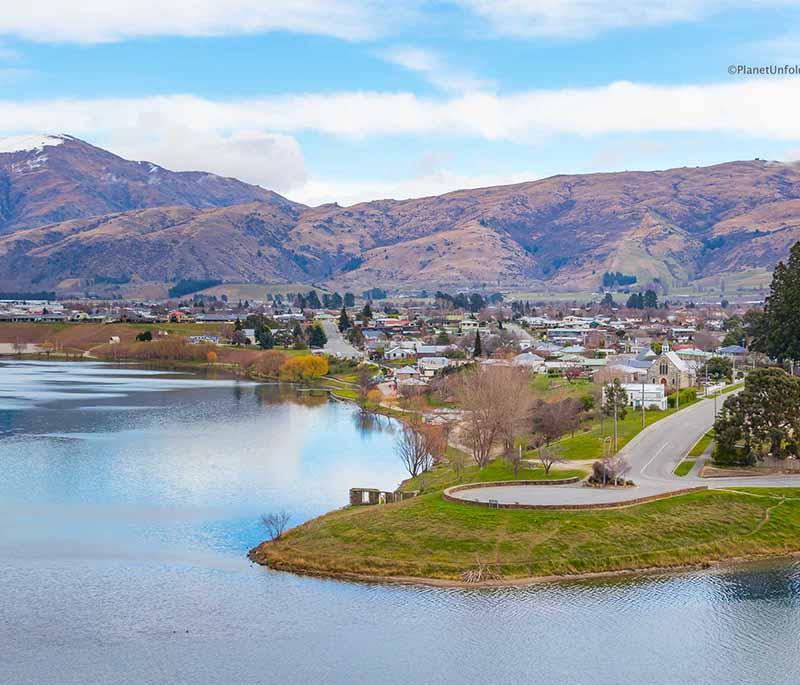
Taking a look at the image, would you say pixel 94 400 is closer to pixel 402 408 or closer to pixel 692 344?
pixel 402 408

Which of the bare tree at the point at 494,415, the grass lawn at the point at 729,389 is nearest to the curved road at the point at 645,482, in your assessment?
the bare tree at the point at 494,415

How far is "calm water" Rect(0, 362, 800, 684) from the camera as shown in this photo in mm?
26875

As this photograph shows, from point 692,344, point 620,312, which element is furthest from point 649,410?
point 620,312

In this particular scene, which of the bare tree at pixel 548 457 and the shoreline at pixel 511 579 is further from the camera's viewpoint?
the bare tree at pixel 548 457

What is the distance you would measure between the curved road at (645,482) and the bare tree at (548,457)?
8.50ft

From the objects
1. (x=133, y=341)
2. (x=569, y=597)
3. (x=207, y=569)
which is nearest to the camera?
(x=569, y=597)

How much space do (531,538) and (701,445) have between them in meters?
16.1

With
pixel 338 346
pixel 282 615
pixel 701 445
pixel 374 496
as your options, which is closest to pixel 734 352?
pixel 701 445

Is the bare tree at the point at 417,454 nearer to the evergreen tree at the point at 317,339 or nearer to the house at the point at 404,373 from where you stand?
the house at the point at 404,373

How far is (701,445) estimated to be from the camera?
48.2m

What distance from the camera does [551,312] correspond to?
178 m

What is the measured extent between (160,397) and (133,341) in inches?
2150

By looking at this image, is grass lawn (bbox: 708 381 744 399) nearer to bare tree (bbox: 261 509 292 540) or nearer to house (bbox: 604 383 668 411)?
house (bbox: 604 383 668 411)

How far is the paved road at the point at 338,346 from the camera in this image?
382 feet
